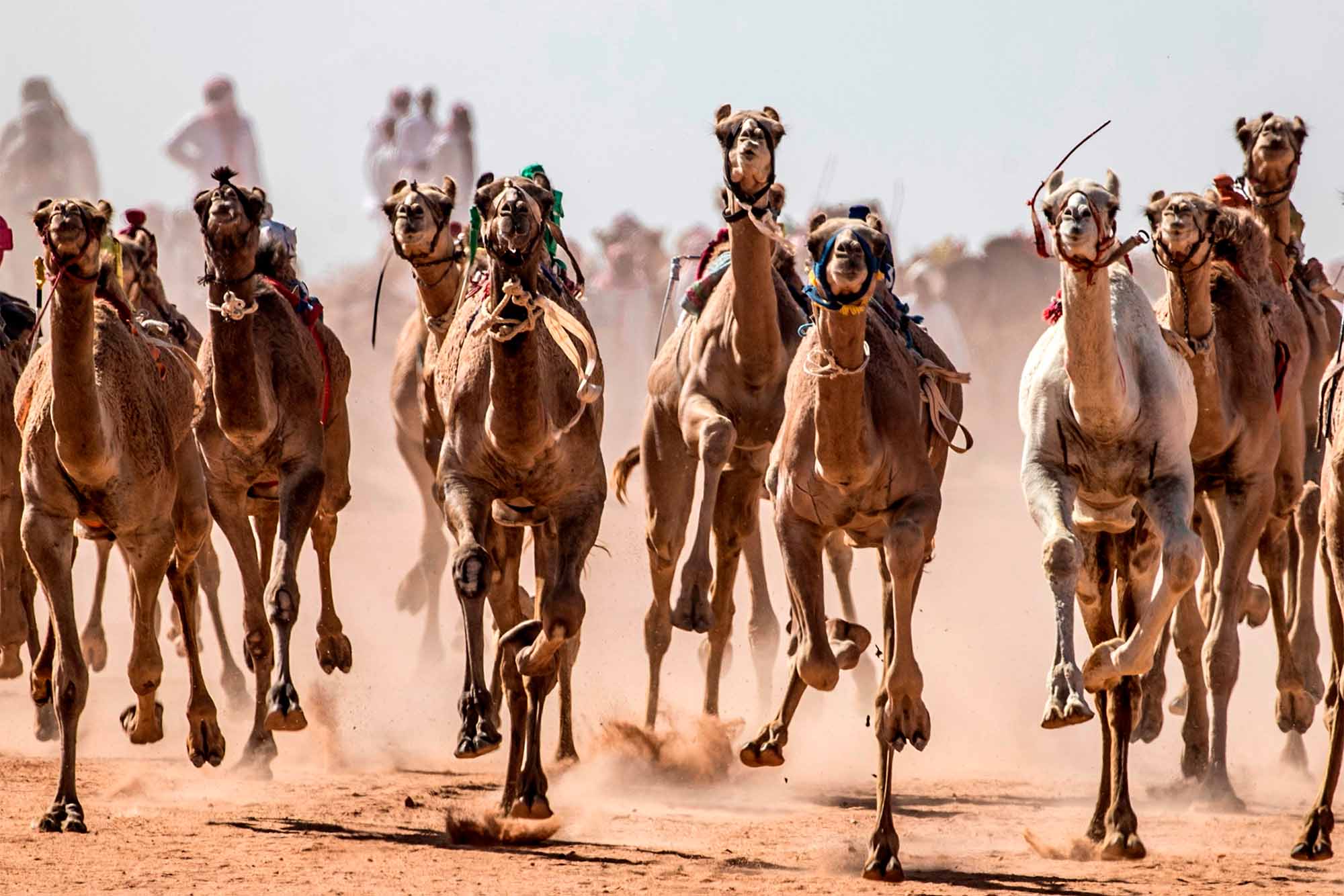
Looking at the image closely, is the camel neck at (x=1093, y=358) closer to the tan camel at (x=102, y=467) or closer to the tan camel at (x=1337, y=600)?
the tan camel at (x=1337, y=600)

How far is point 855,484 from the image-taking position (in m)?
9.20

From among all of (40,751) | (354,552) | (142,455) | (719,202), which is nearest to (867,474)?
(719,202)

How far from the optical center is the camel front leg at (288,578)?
10.3 meters

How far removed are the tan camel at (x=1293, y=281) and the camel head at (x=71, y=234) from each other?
20.0 feet

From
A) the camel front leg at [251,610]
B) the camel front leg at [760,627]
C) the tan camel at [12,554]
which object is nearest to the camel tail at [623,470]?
the camel front leg at [760,627]

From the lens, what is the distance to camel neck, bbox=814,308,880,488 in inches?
349

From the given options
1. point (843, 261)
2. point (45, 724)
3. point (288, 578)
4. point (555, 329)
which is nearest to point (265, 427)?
point (288, 578)

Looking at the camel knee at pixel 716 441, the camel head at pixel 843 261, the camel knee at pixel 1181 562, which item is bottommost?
the camel knee at pixel 1181 562

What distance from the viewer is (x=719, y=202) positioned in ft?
36.4

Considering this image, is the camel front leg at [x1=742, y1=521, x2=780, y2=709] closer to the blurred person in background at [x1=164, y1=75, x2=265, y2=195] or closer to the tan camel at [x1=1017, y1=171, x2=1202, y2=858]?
the tan camel at [x1=1017, y1=171, x2=1202, y2=858]

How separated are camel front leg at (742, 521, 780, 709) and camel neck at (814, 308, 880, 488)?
4.39m

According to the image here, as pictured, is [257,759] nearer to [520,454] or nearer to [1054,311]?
[520,454]

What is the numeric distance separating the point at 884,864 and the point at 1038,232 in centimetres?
245

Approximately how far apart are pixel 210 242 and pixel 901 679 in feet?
13.4
